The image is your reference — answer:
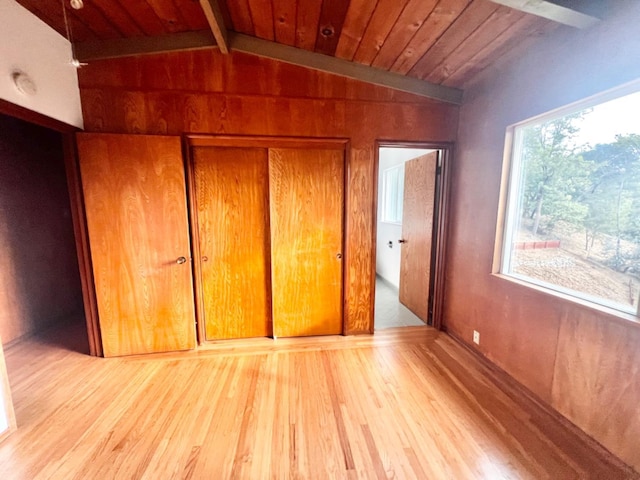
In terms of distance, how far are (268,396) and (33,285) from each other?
273cm

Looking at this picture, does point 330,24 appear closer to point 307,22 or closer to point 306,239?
point 307,22

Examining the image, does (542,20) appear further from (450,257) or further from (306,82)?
(450,257)

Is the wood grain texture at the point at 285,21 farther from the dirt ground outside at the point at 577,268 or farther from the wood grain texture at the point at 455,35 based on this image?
the dirt ground outside at the point at 577,268

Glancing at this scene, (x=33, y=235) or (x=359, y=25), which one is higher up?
(x=359, y=25)

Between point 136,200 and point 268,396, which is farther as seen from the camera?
point 136,200

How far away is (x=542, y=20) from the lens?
1398 mm

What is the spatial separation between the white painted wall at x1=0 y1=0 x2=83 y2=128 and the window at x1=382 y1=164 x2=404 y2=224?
3566 mm

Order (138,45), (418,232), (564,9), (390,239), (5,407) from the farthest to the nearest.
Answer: (390,239) → (418,232) → (138,45) → (5,407) → (564,9)

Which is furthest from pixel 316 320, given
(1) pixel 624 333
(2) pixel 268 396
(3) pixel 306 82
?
(3) pixel 306 82

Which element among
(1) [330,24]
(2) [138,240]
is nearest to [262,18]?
(1) [330,24]

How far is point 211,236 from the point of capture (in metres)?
2.24

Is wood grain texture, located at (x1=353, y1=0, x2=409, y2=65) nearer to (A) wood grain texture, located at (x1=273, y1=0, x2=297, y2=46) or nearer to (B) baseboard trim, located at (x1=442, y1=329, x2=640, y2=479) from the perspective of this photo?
(A) wood grain texture, located at (x1=273, y1=0, x2=297, y2=46)

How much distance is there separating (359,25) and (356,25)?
20 millimetres

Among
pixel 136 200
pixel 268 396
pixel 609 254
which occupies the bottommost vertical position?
pixel 268 396
